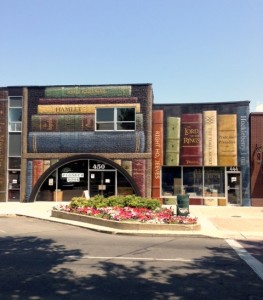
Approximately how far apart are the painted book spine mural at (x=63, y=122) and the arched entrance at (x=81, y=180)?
83.7 inches

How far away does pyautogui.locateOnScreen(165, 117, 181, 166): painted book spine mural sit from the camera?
25250 mm

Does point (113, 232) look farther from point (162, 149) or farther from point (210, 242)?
point (162, 149)

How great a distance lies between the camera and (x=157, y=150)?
1003 inches

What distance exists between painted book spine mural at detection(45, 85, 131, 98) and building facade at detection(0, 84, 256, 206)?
0.07 m

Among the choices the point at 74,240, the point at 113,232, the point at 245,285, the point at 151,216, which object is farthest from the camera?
the point at 151,216

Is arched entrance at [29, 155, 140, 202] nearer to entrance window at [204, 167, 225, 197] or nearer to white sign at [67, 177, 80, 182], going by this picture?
white sign at [67, 177, 80, 182]

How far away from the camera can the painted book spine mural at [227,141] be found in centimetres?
2462

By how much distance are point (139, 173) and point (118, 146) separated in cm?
234

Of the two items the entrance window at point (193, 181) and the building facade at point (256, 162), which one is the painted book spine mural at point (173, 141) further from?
the building facade at point (256, 162)

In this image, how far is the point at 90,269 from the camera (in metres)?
8.31

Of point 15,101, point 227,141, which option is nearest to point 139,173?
point 227,141

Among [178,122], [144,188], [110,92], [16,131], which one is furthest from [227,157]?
[16,131]

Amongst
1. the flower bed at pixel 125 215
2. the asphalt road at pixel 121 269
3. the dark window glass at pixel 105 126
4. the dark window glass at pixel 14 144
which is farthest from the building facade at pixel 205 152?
the asphalt road at pixel 121 269

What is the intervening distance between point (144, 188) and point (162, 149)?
2896 mm
